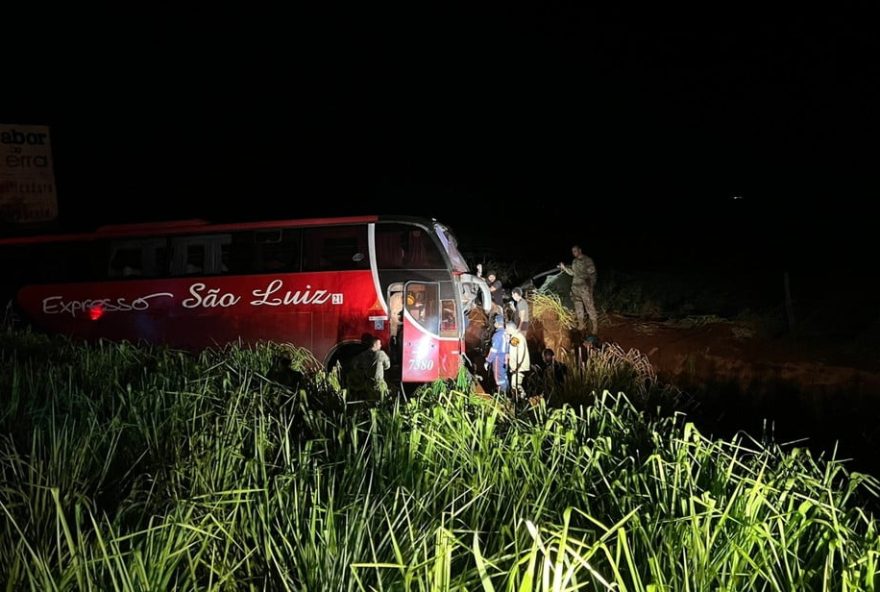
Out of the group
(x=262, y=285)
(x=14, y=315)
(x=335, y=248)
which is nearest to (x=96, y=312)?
(x=14, y=315)

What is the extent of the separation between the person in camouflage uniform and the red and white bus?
262 centimetres

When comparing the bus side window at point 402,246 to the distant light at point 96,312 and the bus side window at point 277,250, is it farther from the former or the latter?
the distant light at point 96,312

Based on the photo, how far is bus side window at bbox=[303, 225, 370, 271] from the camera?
860cm

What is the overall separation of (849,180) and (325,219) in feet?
96.2

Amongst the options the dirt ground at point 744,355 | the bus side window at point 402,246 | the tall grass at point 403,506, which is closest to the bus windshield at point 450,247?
the bus side window at point 402,246

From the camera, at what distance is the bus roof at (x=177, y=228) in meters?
8.80

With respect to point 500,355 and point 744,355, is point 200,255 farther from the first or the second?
point 744,355

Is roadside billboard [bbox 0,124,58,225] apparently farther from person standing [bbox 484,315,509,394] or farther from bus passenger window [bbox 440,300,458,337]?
person standing [bbox 484,315,509,394]

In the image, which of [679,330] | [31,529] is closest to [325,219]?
[31,529]

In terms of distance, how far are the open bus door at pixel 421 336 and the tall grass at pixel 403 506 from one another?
3636 mm

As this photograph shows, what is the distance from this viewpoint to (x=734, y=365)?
9.80 meters

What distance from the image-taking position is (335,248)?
8.76 m

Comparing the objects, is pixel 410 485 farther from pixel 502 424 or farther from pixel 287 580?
pixel 502 424

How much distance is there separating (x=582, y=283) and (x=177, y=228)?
681 centimetres
